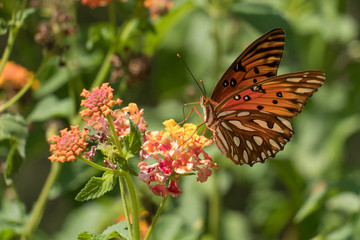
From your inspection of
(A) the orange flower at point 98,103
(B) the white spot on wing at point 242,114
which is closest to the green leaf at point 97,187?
(A) the orange flower at point 98,103

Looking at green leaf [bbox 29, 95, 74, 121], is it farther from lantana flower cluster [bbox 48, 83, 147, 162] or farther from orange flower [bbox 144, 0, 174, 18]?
lantana flower cluster [bbox 48, 83, 147, 162]

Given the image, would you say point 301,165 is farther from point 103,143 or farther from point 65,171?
point 103,143

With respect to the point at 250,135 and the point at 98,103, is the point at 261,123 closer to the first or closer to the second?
the point at 250,135

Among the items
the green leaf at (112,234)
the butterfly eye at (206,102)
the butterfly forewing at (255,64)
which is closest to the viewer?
the green leaf at (112,234)

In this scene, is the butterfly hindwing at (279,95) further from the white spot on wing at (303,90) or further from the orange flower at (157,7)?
the orange flower at (157,7)

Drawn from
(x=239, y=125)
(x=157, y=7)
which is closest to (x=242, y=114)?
(x=239, y=125)

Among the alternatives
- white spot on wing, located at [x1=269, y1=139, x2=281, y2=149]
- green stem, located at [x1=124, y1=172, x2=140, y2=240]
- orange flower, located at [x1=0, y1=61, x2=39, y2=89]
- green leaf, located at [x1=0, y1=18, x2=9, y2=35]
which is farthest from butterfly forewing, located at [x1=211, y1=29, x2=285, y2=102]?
orange flower, located at [x1=0, y1=61, x2=39, y2=89]

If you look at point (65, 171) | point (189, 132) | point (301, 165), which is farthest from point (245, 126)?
point (301, 165)
